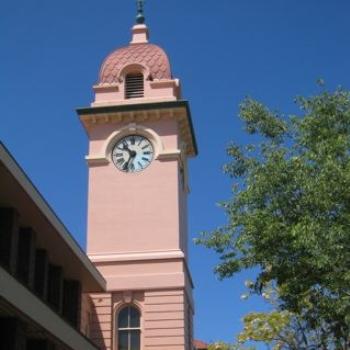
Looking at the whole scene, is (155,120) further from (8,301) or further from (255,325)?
(8,301)

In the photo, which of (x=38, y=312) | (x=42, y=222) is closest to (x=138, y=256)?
(x=42, y=222)

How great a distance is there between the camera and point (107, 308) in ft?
117

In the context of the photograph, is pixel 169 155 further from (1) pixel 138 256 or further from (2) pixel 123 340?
(2) pixel 123 340

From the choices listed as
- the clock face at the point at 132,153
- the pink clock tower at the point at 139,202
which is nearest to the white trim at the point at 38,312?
the pink clock tower at the point at 139,202

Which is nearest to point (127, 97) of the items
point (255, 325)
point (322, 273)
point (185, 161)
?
point (185, 161)

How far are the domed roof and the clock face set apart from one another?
3332 mm

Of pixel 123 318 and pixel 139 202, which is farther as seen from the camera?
pixel 139 202

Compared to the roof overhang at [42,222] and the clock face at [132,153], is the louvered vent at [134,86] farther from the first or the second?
the roof overhang at [42,222]

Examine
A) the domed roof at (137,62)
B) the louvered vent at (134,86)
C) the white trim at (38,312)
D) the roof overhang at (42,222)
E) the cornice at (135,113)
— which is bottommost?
the white trim at (38,312)

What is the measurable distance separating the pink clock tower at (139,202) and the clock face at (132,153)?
0.05 m

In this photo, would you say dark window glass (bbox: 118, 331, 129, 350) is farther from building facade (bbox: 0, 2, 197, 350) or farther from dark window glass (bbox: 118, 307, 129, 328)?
dark window glass (bbox: 118, 307, 129, 328)

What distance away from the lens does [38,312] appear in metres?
21.3

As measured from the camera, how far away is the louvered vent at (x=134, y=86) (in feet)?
132

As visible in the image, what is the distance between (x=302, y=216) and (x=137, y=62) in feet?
69.5
